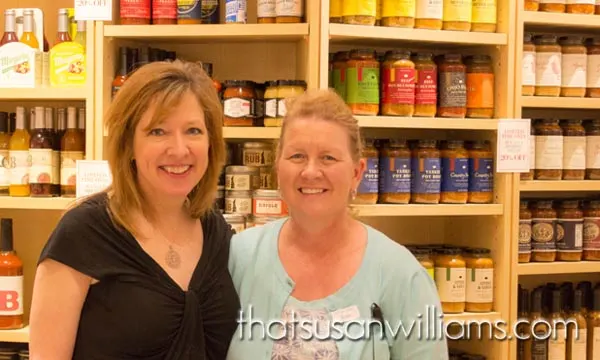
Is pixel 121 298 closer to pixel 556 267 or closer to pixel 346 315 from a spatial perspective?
pixel 346 315

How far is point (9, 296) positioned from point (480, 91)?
167 centimetres

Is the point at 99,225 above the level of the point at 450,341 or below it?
above

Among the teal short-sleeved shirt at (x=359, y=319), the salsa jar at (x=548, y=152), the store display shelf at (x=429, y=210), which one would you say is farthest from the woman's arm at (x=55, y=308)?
the salsa jar at (x=548, y=152)

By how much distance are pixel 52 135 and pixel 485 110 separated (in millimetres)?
1431

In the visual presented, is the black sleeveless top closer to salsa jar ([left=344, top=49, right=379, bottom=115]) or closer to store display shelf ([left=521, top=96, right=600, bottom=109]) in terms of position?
salsa jar ([left=344, top=49, right=379, bottom=115])

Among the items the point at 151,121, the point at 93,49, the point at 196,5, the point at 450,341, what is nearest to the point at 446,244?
the point at 450,341

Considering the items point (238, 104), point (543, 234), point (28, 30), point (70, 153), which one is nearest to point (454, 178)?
point (543, 234)

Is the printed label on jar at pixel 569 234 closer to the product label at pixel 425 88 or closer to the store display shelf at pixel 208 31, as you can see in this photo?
the product label at pixel 425 88

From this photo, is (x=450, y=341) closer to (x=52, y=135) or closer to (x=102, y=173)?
(x=102, y=173)

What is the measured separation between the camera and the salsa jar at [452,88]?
2.43 meters

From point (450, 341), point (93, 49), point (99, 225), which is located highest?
point (93, 49)

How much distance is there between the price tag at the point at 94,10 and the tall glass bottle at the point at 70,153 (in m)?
0.32

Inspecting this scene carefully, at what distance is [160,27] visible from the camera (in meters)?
2.28

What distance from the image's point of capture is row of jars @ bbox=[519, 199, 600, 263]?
2.55 m
